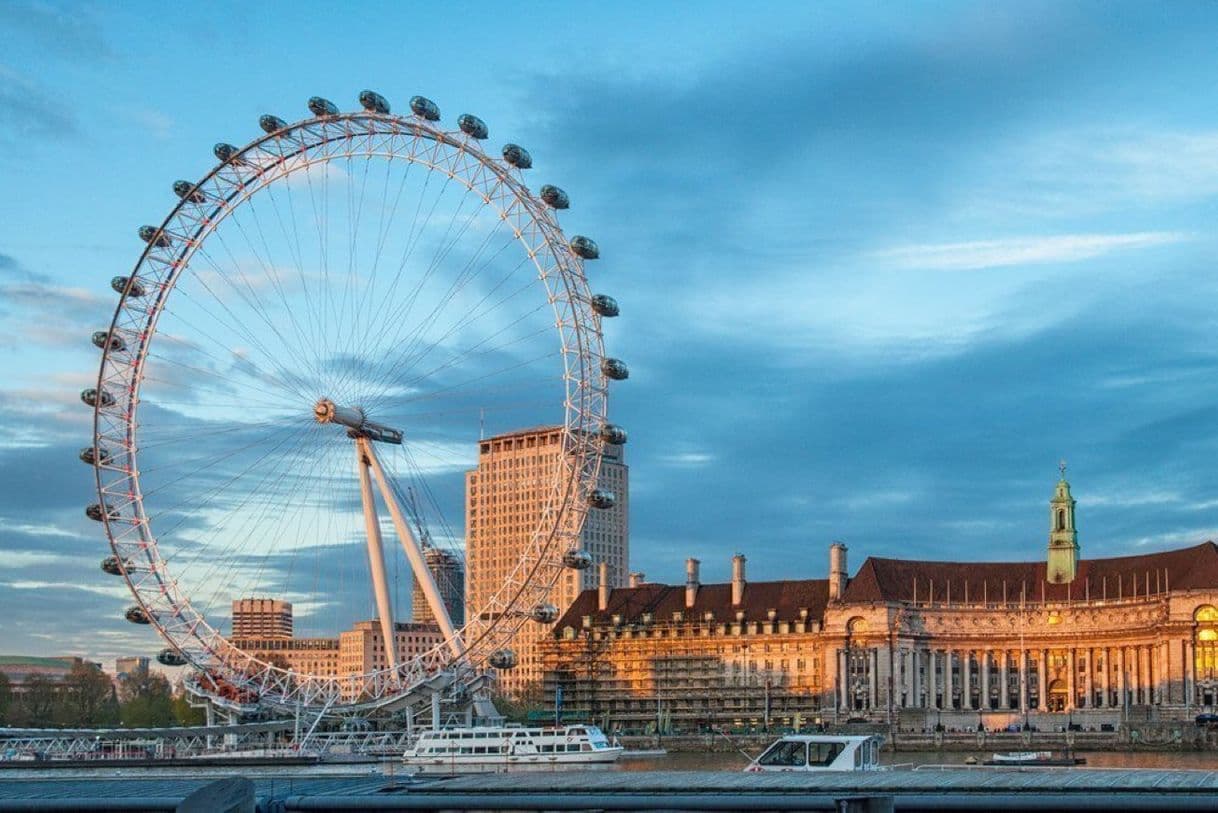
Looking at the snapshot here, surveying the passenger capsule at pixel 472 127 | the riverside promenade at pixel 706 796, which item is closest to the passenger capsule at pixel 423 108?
the passenger capsule at pixel 472 127

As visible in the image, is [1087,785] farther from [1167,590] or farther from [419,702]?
[1167,590]

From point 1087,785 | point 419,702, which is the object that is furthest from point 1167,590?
point 1087,785

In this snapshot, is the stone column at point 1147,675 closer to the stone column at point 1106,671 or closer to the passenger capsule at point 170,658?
the stone column at point 1106,671

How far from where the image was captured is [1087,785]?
22.2m

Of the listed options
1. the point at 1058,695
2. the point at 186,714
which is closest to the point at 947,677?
the point at 1058,695

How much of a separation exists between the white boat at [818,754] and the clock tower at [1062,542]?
111184mm

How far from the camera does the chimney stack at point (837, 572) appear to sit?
15788 cm

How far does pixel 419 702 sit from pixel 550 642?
69525 millimetres

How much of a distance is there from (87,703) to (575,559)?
103325mm

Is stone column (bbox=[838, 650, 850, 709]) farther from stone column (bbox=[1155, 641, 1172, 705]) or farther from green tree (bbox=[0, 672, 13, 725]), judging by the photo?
green tree (bbox=[0, 672, 13, 725])

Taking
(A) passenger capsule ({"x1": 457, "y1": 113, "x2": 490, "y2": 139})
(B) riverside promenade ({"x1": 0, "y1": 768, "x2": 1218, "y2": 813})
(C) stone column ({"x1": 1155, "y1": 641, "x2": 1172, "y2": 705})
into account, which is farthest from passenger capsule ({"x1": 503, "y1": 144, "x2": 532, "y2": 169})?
(C) stone column ({"x1": 1155, "y1": 641, "x2": 1172, "y2": 705})

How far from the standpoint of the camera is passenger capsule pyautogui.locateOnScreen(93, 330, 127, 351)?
299 feet

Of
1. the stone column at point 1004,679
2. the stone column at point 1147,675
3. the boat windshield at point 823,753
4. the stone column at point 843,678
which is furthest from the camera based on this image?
the stone column at point 1004,679

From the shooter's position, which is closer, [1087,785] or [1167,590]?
[1087,785]
